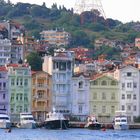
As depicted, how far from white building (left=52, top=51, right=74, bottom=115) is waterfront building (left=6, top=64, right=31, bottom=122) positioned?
292 cm

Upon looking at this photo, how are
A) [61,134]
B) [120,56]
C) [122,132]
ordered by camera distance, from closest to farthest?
[61,134]
[122,132]
[120,56]

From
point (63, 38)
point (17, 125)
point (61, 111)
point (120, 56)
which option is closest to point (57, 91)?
point (61, 111)

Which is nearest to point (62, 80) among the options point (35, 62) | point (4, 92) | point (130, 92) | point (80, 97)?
point (80, 97)

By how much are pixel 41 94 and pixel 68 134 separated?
21052mm

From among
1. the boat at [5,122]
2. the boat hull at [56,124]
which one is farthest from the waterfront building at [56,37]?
the boat hull at [56,124]

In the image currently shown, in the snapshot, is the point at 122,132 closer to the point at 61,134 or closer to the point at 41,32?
the point at 61,134

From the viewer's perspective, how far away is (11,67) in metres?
111

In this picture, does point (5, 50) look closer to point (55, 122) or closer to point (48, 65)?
point (48, 65)

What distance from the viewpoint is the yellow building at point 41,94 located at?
109188 mm

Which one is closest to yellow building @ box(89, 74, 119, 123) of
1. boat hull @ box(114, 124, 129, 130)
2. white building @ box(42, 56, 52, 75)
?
white building @ box(42, 56, 52, 75)

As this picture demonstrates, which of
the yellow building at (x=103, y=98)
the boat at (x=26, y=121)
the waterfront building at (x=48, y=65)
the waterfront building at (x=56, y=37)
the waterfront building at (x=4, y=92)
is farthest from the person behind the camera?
the waterfront building at (x=56, y=37)

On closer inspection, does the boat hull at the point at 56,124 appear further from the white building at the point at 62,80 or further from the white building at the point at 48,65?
the white building at the point at 48,65

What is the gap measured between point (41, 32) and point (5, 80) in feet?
296

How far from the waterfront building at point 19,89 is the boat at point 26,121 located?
16.2 ft
